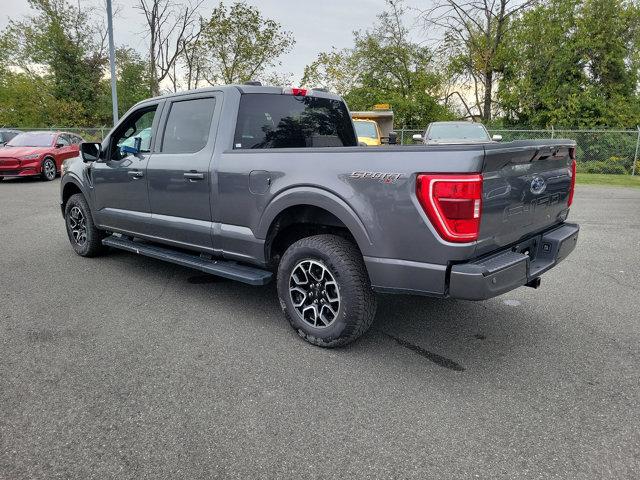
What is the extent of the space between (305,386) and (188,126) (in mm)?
2679

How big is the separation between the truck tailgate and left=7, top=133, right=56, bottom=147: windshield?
15.7 meters

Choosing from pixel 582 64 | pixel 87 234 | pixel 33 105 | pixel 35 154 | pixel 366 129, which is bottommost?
pixel 87 234

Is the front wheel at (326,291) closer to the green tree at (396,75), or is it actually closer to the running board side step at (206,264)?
the running board side step at (206,264)

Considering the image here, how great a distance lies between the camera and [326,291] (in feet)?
11.1

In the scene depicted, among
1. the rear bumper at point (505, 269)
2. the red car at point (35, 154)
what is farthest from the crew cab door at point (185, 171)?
the red car at point (35, 154)

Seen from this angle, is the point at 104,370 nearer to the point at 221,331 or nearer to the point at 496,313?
the point at 221,331

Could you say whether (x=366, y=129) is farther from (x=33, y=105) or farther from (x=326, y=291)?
(x=33, y=105)

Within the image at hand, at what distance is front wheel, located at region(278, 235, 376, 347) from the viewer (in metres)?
3.20

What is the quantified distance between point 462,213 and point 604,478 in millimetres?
1413

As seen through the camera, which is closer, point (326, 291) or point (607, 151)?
point (326, 291)

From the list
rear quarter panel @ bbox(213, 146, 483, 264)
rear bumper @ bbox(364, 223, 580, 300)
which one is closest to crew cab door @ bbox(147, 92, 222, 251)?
rear quarter panel @ bbox(213, 146, 483, 264)

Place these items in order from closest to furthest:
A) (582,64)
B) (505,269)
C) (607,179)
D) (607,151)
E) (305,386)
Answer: (505,269), (305,386), (607,179), (607,151), (582,64)

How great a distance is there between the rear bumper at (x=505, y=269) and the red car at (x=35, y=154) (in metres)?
15.1

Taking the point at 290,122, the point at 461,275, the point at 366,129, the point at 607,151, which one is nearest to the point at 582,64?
the point at 607,151
